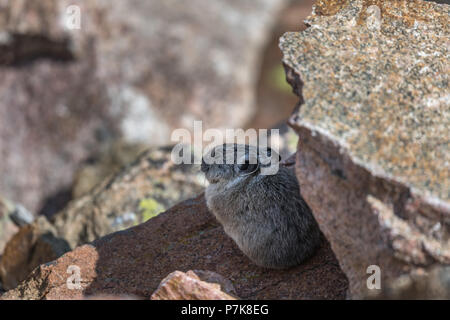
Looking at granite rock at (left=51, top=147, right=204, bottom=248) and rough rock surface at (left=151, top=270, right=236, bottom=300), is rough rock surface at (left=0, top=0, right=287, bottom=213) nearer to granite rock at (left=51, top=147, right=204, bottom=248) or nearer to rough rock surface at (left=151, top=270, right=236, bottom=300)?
granite rock at (left=51, top=147, right=204, bottom=248)

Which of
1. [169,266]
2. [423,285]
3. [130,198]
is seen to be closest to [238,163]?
[169,266]

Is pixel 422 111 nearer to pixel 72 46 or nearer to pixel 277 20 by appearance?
pixel 72 46

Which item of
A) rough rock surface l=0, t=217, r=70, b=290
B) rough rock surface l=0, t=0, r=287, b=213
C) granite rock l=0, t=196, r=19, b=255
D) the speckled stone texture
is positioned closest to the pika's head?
the speckled stone texture

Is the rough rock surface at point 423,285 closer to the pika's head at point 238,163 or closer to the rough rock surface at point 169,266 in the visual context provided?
the rough rock surface at point 169,266

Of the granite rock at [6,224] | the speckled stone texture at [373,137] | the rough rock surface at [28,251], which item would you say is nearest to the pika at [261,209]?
the speckled stone texture at [373,137]
